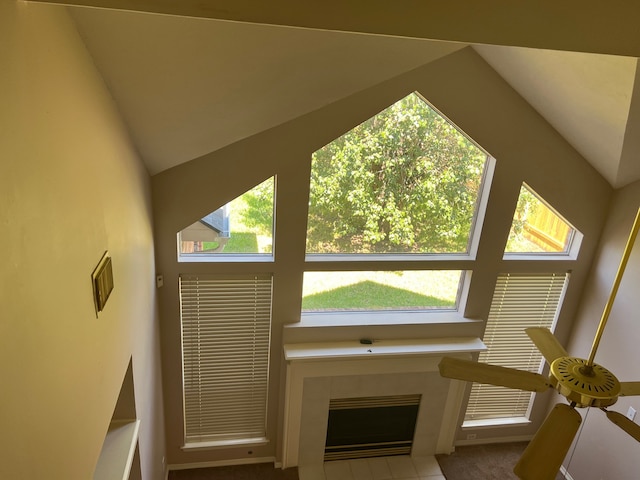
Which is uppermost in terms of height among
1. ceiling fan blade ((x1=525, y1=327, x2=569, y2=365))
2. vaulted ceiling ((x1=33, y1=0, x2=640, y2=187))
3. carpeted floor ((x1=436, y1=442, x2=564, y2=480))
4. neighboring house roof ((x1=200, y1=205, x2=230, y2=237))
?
vaulted ceiling ((x1=33, y1=0, x2=640, y2=187))

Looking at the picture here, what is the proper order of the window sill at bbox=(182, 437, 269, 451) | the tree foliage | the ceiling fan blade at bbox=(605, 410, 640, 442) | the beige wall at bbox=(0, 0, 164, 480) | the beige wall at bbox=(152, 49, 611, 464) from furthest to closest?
the window sill at bbox=(182, 437, 269, 451) < the tree foliage < the beige wall at bbox=(152, 49, 611, 464) < the ceiling fan blade at bbox=(605, 410, 640, 442) < the beige wall at bbox=(0, 0, 164, 480)

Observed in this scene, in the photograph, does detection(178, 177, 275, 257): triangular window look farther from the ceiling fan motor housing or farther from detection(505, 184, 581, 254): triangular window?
the ceiling fan motor housing

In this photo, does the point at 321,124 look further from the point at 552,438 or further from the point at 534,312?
the point at 534,312

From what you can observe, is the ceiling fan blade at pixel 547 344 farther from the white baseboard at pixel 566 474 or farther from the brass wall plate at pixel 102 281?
the white baseboard at pixel 566 474

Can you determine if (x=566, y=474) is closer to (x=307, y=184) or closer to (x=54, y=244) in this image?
(x=307, y=184)

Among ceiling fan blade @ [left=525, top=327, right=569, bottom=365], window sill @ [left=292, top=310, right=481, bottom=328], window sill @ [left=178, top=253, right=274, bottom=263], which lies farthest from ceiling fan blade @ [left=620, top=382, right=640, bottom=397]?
window sill @ [left=178, top=253, right=274, bottom=263]

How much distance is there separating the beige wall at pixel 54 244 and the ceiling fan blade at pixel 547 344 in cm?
221

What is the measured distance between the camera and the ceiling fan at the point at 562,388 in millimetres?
1973

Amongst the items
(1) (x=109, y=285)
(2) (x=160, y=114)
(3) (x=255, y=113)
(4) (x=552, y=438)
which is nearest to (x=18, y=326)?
(1) (x=109, y=285)

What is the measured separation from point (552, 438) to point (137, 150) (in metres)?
2.93

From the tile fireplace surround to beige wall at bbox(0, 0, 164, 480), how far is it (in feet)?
7.20

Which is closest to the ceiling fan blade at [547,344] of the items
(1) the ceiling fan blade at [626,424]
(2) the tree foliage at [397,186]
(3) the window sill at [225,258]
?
(1) the ceiling fan blade at [626,424]

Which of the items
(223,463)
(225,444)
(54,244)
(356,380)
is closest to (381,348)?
(356,380)

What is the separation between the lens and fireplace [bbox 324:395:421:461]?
4.90 metres
